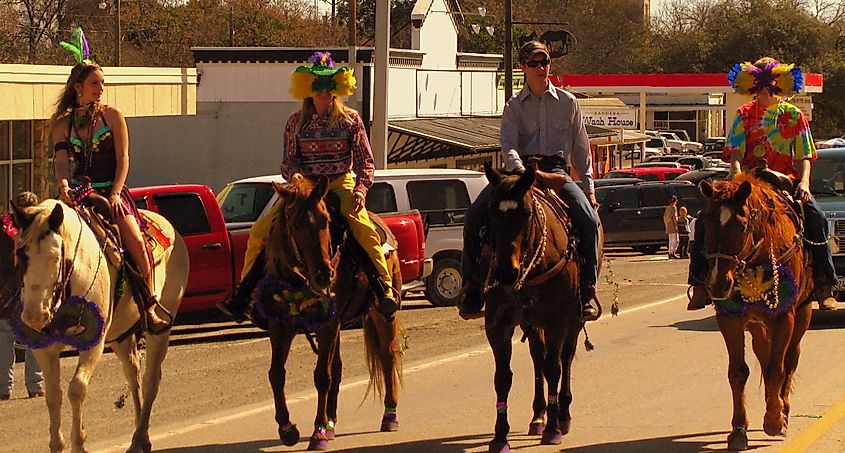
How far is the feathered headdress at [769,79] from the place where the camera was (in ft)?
37.2

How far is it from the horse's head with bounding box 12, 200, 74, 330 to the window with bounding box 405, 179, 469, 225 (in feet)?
47.2

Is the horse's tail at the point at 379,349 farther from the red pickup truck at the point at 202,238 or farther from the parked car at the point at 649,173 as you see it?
the parked car at the point at 649,173

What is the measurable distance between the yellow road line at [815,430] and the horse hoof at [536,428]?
1670 mm

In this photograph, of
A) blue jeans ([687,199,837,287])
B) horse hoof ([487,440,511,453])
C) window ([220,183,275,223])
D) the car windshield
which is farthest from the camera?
window ([220,183,275,223])

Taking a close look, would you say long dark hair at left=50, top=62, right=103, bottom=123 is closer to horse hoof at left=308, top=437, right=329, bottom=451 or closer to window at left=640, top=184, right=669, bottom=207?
horse hoof at left=308, top=437, right=329, bottom=451

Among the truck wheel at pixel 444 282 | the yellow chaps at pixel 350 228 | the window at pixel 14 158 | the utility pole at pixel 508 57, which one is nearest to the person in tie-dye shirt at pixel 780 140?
the yellow chaps at pixel 350 228

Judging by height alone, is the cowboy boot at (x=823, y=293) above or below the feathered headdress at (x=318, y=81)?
below

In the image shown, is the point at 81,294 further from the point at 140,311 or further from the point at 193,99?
the point at 193,99

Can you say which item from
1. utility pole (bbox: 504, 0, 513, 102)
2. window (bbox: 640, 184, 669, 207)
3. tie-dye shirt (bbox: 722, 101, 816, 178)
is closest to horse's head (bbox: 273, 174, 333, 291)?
tie-dye shirt (bbox: 722, 101, 816, 178)

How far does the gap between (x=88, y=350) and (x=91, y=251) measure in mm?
624

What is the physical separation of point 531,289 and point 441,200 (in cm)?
1351

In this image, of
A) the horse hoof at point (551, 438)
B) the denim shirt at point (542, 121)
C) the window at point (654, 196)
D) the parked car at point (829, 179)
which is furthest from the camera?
the window at point (654, 196)

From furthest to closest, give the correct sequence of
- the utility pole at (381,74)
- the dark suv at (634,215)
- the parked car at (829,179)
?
the dark suv at (634,215) < the utility pole at (381,74) < the parked car at (829,179)

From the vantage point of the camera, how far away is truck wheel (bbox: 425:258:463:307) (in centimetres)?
2330
